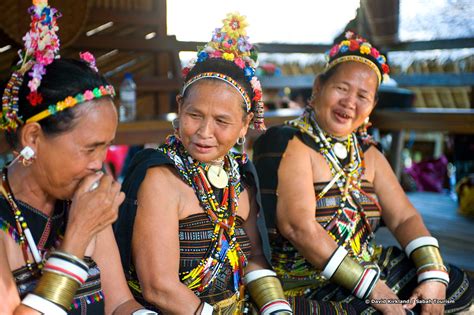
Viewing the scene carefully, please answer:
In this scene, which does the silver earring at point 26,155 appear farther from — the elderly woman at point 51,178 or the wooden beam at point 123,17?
the wooden beam at point 123,17

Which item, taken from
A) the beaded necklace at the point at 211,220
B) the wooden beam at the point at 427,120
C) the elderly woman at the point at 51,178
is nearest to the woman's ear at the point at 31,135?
the elderly woman at the point at 51,178

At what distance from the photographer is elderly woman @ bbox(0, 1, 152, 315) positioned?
1.66 meters

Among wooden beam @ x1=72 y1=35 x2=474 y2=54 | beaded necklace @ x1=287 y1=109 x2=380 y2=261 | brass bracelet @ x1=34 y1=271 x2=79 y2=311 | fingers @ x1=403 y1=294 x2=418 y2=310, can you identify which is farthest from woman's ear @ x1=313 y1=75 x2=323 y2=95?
wooden beam @ x1=72 y1=35 x2=474 y2=54

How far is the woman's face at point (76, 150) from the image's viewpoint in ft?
5.70

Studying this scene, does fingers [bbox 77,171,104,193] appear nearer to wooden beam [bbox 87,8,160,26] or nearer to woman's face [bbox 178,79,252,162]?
woman's face [bbox 178,79,252,162]

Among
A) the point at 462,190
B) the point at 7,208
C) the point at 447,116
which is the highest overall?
the point at 7,208

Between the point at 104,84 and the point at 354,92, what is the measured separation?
1.46 metres

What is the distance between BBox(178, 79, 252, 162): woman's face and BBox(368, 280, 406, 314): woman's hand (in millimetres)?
985

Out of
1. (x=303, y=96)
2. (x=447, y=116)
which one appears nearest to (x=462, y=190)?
(x=447, y=116)

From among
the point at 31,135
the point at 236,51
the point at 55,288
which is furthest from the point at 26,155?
the point at 236,51

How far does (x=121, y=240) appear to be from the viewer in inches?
86.8

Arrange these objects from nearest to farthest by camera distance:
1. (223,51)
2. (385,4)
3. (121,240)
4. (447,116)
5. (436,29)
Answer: (121,240)
(223,51)
(447,116)
(385,4)
(436,29)

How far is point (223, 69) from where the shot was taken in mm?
2311

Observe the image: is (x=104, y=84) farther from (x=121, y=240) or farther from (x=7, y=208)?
(x=121, y=240)
